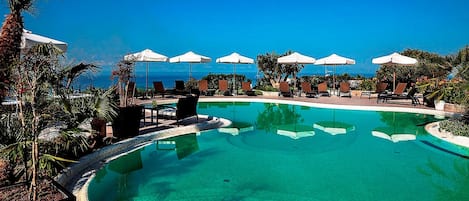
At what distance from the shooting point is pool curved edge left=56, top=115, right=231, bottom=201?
190 inches

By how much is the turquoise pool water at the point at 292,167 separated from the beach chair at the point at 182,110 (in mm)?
613


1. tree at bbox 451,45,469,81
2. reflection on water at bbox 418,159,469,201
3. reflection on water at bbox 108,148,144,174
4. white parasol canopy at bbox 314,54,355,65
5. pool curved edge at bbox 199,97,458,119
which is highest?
white parasol canopy at bbox 314,54,355,65

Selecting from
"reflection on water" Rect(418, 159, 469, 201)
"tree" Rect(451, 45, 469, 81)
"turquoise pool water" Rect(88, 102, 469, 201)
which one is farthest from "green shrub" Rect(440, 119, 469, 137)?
"reflection on water" Rect(418, 159, 469, 201)

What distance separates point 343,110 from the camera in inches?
519

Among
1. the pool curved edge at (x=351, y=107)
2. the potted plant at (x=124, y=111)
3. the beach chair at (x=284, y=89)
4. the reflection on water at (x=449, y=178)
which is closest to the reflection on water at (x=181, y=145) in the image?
the potted plant at (x=124, y=111)

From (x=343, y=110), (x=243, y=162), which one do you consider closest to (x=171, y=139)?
(x=243, y=162)

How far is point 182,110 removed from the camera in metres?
8.52

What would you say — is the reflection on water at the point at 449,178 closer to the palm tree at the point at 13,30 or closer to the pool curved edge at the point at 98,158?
the pool curved edge at the point at 98,158

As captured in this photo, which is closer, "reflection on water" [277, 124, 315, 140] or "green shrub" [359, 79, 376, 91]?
"reflection on water" [277, 124, 315, 140]

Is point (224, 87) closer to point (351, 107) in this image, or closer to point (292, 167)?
point (351, 107)

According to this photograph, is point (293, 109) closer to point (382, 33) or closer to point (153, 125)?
point (153, 125)

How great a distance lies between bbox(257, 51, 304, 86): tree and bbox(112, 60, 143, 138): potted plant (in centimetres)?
1346

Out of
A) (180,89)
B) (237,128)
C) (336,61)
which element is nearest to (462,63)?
(237,128)

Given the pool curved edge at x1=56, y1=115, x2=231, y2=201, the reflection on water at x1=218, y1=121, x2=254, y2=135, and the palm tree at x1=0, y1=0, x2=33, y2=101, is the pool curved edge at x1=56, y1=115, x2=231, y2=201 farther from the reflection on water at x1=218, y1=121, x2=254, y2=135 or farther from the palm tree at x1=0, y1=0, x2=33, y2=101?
the palm tree at x1=0, y1=0, x2=33, y2=101
